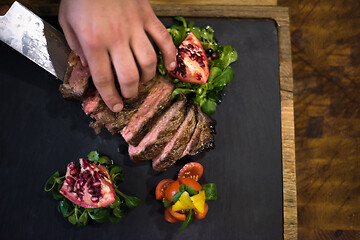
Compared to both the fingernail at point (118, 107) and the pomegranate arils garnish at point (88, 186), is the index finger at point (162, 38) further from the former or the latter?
the pomegranate arils garnish at point (88, 186)

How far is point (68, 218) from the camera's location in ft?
6.45

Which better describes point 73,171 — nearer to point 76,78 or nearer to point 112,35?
point 76,78

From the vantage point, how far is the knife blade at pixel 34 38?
1.79 metres

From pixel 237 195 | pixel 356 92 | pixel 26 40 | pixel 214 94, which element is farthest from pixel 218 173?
pixel 26 40

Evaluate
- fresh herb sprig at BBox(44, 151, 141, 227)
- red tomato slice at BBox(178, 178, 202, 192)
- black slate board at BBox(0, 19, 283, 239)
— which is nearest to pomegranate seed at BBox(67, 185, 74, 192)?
fresh herb sprig at BBox(44, 151, 141, 227)

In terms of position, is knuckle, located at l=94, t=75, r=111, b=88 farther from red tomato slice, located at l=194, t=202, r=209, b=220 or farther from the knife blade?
red tomato slice, located at l=194, t=202, r=209, b=220

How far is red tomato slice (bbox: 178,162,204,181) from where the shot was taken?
6.53 feet

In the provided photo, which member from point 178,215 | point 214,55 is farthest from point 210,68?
point 178,215

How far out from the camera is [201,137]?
1.95 meters

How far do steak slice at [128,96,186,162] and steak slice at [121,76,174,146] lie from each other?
4cm

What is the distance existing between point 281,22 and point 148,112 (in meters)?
1.03

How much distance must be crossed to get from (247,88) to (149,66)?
840 millimetres

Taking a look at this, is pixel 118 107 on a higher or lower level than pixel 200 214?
higher

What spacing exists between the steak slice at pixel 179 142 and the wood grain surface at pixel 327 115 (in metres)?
0.83
